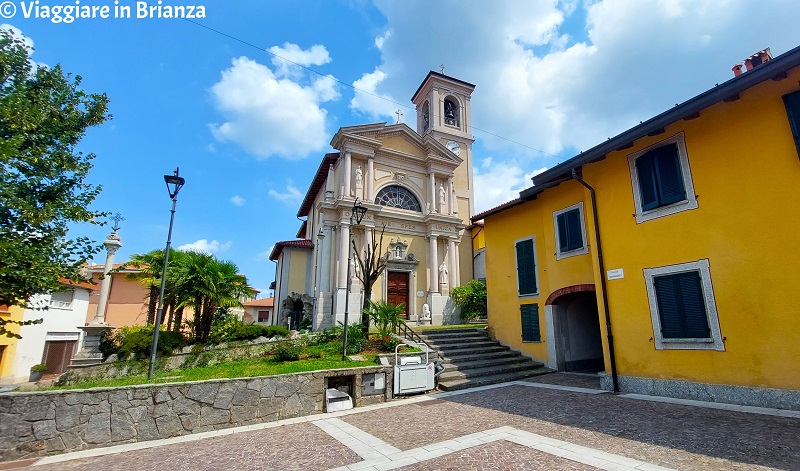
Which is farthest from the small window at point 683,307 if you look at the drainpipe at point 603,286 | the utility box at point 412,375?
the utility box at point 412,375

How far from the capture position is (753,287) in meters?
6.02

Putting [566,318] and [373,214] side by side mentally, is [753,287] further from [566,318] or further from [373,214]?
[373,214]

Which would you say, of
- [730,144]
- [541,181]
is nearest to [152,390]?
[541,181]

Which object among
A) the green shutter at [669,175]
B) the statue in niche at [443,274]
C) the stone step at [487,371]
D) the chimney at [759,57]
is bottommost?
the stone step at [487,371]

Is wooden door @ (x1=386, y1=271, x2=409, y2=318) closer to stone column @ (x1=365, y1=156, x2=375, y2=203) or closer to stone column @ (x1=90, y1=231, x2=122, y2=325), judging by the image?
stone column @ (x1=365, y1=156, x2=375, y2=203)

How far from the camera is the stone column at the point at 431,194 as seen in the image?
20797mm

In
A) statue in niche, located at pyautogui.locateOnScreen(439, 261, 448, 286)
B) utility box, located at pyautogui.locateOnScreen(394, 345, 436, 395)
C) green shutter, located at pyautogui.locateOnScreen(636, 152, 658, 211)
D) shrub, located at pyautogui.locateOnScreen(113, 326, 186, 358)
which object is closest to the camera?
green shutter, located at pyautogui.locateOnScreen(636, 152, 658, 211)

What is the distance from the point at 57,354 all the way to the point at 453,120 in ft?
103

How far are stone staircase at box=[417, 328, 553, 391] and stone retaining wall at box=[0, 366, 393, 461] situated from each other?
13.2 feet

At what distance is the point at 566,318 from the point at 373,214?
35.9 ft

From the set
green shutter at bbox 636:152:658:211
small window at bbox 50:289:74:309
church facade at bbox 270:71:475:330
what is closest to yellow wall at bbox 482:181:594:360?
green shutter at bbox 636:152:658:211

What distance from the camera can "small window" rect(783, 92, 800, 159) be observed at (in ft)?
18.7

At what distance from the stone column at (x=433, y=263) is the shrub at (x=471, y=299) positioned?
1.14 meters

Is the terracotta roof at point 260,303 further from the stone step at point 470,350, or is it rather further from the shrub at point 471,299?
the stone step at point 470,350
